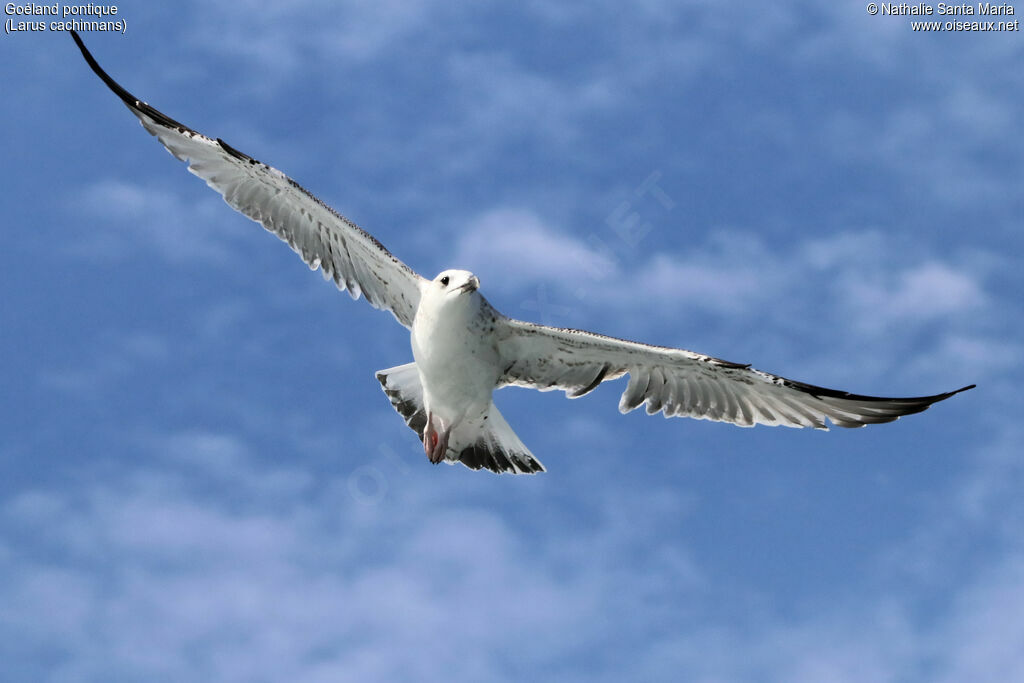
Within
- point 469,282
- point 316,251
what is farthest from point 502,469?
point 316,251

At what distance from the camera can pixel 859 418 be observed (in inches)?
440

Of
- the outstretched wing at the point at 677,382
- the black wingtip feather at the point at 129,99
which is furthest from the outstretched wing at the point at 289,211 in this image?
the outstretched wing at the point at 677,382

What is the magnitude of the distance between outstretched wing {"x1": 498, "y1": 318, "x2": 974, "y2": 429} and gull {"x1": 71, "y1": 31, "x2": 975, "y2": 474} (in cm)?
1

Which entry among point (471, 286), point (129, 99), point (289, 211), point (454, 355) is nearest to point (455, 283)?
point (471, 286)

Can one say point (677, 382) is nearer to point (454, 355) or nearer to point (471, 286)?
point (454, 355)

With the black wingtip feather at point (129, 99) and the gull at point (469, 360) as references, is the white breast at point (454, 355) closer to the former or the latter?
the gull at point (469, 360)

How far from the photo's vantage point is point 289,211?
11766mm

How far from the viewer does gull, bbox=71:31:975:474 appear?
35.0ft

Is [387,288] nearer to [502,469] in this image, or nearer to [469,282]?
[469,282]

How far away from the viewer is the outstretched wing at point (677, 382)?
1091 centimetres

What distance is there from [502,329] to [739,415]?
2834 millimetres

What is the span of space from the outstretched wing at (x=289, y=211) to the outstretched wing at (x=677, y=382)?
1444mm

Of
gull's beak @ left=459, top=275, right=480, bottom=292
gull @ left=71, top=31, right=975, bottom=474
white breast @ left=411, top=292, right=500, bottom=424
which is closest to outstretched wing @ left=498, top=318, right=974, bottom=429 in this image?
gull @ left=71, top=31, right=975, bottom=474

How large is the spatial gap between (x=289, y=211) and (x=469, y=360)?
9.57 feet
